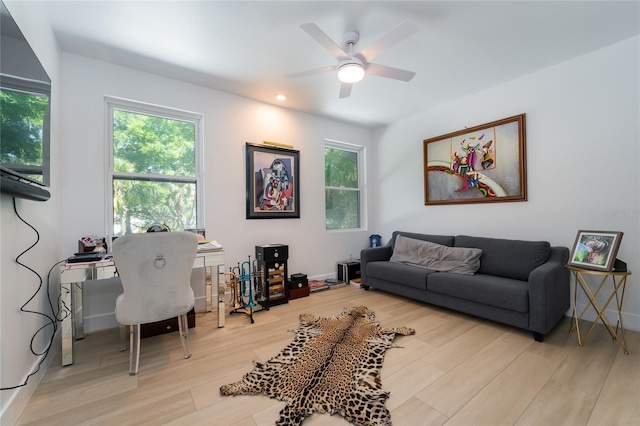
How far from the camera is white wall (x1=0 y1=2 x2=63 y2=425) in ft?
4.43

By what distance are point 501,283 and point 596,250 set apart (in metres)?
0.75

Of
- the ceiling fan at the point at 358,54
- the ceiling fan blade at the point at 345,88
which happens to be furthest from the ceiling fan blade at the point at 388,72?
the ceiling fan blade at the point at 345,88

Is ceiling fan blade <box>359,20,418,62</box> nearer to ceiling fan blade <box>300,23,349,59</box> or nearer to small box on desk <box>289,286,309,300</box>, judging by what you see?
ceiling fan blade <box>300,23,349,59</box>

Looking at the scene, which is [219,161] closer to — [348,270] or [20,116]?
[20,116]

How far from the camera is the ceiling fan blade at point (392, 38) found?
69.7 inches

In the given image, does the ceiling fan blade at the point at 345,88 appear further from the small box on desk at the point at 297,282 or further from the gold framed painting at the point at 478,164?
the small box on desk at the point at 297,282

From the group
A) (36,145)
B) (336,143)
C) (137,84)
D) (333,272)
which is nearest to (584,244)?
(333,272)

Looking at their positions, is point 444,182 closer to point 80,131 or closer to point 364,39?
point 364,39

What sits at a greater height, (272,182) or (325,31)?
(325,31)

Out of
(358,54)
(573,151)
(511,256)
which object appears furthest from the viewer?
(511,256)

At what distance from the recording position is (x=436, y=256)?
333cm

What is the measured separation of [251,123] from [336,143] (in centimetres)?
155

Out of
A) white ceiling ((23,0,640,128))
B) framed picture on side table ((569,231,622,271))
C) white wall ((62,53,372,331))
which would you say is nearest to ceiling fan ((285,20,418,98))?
white ceiling ((23,0,640,128))

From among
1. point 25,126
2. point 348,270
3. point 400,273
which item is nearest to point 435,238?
point 400,273
